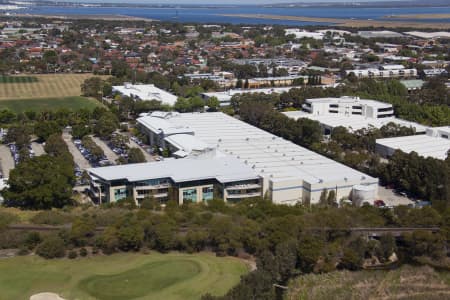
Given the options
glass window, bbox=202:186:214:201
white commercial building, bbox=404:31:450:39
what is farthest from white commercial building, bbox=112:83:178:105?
white commercial building, bbox=404:31:450:39

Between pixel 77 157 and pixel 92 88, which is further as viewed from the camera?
pixel 92 88

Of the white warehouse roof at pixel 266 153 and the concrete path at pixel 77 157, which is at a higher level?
the white warehouse roof at pixel 266 153

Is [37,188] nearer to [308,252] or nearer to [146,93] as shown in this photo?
[308,252]

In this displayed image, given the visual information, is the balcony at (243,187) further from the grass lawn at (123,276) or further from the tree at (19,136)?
the tree at (19,136)


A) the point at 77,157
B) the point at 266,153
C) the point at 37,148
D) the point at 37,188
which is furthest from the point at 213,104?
the point at 37,188

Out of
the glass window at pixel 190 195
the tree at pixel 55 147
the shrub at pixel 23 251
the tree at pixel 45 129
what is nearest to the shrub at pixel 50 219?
the shrub at pixel 23 251

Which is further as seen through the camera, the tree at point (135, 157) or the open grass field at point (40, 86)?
the open grass field at point (40, 86)

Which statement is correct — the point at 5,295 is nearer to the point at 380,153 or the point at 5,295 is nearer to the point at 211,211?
the point at 211,211

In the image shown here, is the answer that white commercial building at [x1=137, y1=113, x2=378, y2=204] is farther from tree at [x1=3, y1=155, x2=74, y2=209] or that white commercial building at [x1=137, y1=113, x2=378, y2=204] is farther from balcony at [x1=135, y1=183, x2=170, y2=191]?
tree at [x1=3, y1=155, x2=74, y2=209]
